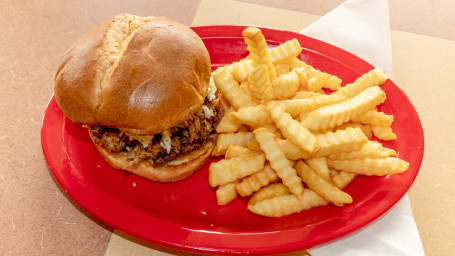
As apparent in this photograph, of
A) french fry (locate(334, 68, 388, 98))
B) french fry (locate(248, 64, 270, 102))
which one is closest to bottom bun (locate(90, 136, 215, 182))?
french fry (locate(248, 64, 270, 102))

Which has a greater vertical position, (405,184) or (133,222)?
(405,184)

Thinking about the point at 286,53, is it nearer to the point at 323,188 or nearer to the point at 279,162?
the point at 279,162

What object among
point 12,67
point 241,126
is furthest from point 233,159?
point 12,67

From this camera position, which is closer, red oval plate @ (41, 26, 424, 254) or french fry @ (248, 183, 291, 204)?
red oval plate @ (41, 26, 424, 254)

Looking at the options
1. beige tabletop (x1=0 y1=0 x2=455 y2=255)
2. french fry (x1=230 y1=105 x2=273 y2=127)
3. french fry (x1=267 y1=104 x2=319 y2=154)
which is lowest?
beige tabletop (x1=0 y1=0 x2=455 y2=255)

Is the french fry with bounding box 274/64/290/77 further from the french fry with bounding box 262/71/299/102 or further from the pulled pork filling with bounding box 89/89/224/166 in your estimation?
the pulled pork filling with bounding box 89/89/224/166

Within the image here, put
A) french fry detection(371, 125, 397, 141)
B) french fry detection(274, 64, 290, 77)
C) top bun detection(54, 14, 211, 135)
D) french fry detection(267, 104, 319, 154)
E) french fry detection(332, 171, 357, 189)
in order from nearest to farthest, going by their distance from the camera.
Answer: french fry detection(267, 104, 319, 154) < top bun detection(54, 14, 211, 135) < french fry detection(332, 171, 357, 189) < french fry detection(371, 125, 397, 141) < french fry detection(274, 64, 290, 77)

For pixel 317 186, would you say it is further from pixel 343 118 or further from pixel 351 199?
pixel 343 118
